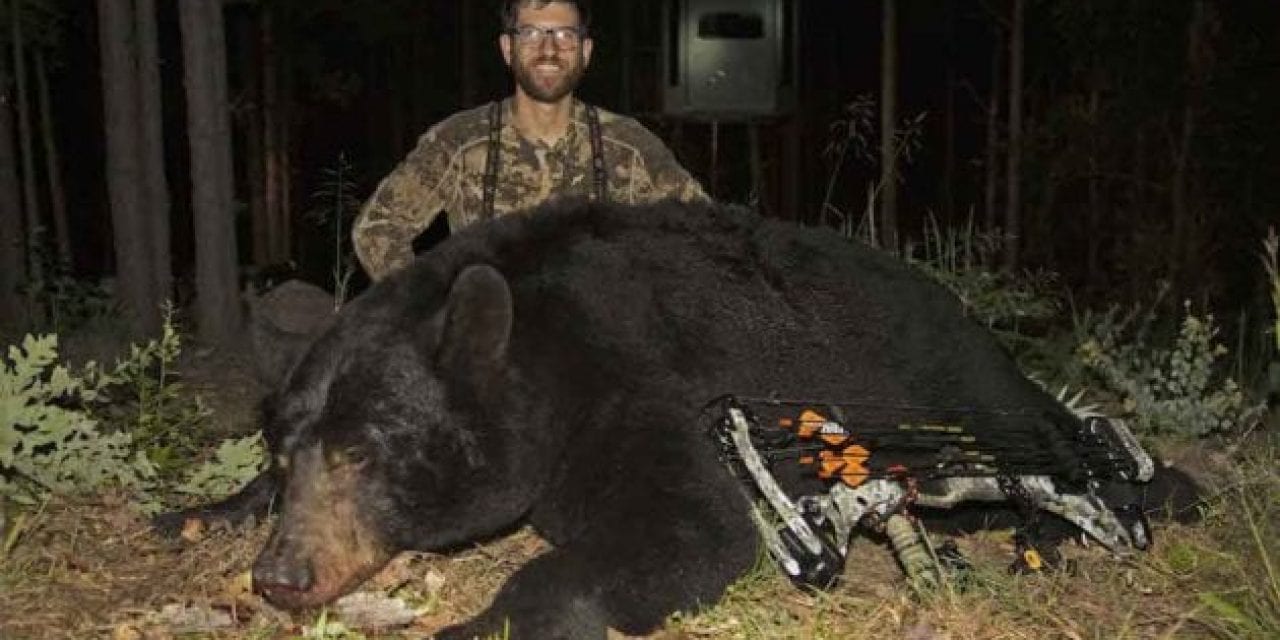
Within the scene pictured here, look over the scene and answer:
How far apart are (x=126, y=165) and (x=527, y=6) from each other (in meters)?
4.97

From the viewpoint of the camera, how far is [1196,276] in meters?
12.6

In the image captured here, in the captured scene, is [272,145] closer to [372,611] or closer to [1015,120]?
[1015,120]

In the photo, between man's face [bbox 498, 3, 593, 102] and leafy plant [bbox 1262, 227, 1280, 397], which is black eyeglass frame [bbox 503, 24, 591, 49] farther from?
leafy plant [bbox 1262, 227, 1280, 397]

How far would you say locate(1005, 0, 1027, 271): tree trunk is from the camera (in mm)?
13383

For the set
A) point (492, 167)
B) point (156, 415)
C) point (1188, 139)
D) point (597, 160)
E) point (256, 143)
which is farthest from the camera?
point (256, 143)

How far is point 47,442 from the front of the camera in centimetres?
374

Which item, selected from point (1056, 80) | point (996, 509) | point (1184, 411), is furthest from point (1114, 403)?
point (1056, 80)

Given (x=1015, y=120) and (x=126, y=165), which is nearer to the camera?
(x=126, y=165)

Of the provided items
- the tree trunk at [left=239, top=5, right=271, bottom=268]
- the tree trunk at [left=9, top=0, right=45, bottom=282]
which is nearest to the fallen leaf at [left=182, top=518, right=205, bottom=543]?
the tree trunk at [left=9, top=0, right=45, bottom=282]

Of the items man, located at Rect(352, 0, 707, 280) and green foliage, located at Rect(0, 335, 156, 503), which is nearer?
green foliage, located at Rect(0, 335, 156, 503)

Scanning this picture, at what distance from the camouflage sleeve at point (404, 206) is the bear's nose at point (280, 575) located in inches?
65.0

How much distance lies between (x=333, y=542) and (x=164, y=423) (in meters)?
1.99


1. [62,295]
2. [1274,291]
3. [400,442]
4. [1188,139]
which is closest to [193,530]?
[400,442]

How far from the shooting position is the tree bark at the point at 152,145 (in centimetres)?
820
